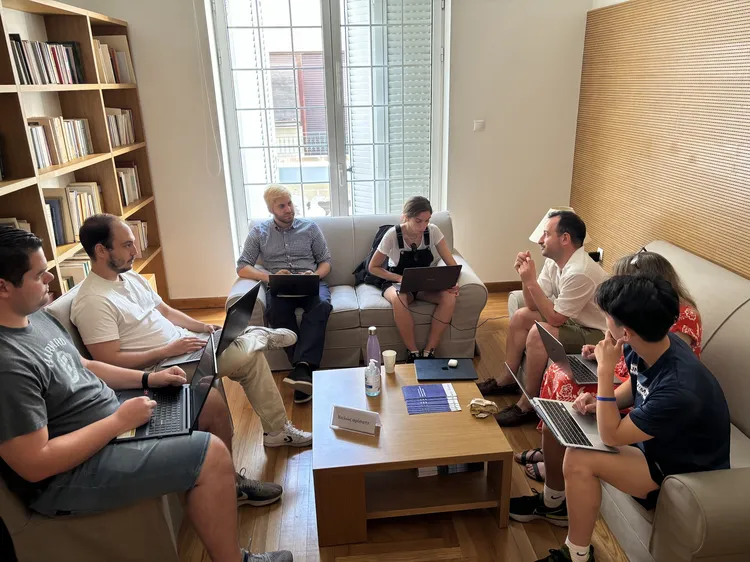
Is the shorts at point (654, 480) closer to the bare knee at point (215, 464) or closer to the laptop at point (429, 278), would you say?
the bare knee at point (215, 464)

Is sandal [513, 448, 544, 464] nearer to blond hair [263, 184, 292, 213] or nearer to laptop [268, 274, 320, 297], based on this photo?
laptop [268, 274, 320, 297]

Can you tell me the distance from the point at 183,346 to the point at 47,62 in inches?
66.5

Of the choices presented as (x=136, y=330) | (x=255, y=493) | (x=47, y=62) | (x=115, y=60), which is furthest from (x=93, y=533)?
(x=115, y=60)

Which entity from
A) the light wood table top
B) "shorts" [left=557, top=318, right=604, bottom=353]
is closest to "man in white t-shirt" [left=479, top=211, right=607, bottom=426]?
"shorts" [left=557, top=318, right=604, bottom=353]

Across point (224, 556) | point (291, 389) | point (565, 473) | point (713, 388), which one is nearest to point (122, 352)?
point (224, 556)

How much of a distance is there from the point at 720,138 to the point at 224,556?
2772mm

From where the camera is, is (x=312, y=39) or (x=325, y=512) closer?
(x=325, y=512)

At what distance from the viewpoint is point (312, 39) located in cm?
388

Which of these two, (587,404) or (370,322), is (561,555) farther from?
(370,322)

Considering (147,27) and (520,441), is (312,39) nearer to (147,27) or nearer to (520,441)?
(147,27)

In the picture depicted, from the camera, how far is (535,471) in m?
2.32

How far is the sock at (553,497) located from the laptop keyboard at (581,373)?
44 cm

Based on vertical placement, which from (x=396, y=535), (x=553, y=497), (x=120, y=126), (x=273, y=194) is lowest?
(x=396, y=535)

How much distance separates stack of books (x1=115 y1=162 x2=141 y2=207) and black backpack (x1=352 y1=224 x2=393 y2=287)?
162 centimetres
